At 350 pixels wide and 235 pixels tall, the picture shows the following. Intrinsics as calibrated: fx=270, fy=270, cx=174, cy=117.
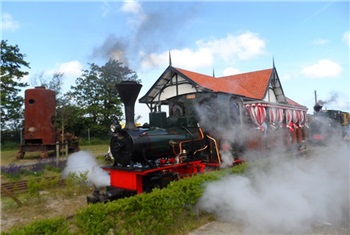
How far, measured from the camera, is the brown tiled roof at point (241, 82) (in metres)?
16.2

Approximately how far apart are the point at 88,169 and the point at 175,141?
4720mm

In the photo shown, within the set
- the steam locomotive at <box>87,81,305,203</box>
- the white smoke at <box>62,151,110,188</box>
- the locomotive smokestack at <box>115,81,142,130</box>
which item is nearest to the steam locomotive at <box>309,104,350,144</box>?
the steam locomotive at <box>87,81,305,203</box>

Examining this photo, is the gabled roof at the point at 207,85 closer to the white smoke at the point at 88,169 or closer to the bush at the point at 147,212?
the white smoke at the point at 88,169

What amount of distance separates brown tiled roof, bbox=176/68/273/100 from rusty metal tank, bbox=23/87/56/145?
295 inches

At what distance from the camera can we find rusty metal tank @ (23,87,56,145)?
1382 cm

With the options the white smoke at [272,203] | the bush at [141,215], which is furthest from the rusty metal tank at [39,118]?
the white smoke at [272,203]

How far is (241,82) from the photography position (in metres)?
20.9

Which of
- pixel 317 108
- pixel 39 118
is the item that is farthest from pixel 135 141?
pixel 317 108

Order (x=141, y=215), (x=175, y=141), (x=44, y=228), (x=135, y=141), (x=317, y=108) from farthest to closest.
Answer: (x=317, y=108), (x=175, y=141), (x=135, y=141), (x=141, y=215), (x=44, y=228)

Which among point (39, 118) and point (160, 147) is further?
point (39, 118)

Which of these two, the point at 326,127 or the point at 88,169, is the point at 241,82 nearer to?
the point at 326,127

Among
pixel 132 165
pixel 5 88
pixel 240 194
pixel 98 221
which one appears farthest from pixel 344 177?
pixel 5 88

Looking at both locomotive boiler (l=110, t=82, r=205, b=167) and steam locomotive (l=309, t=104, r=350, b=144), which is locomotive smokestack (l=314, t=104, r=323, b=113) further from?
locomotive boiler (l=110, t=82, r=205, b=167)

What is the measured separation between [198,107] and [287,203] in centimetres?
335
